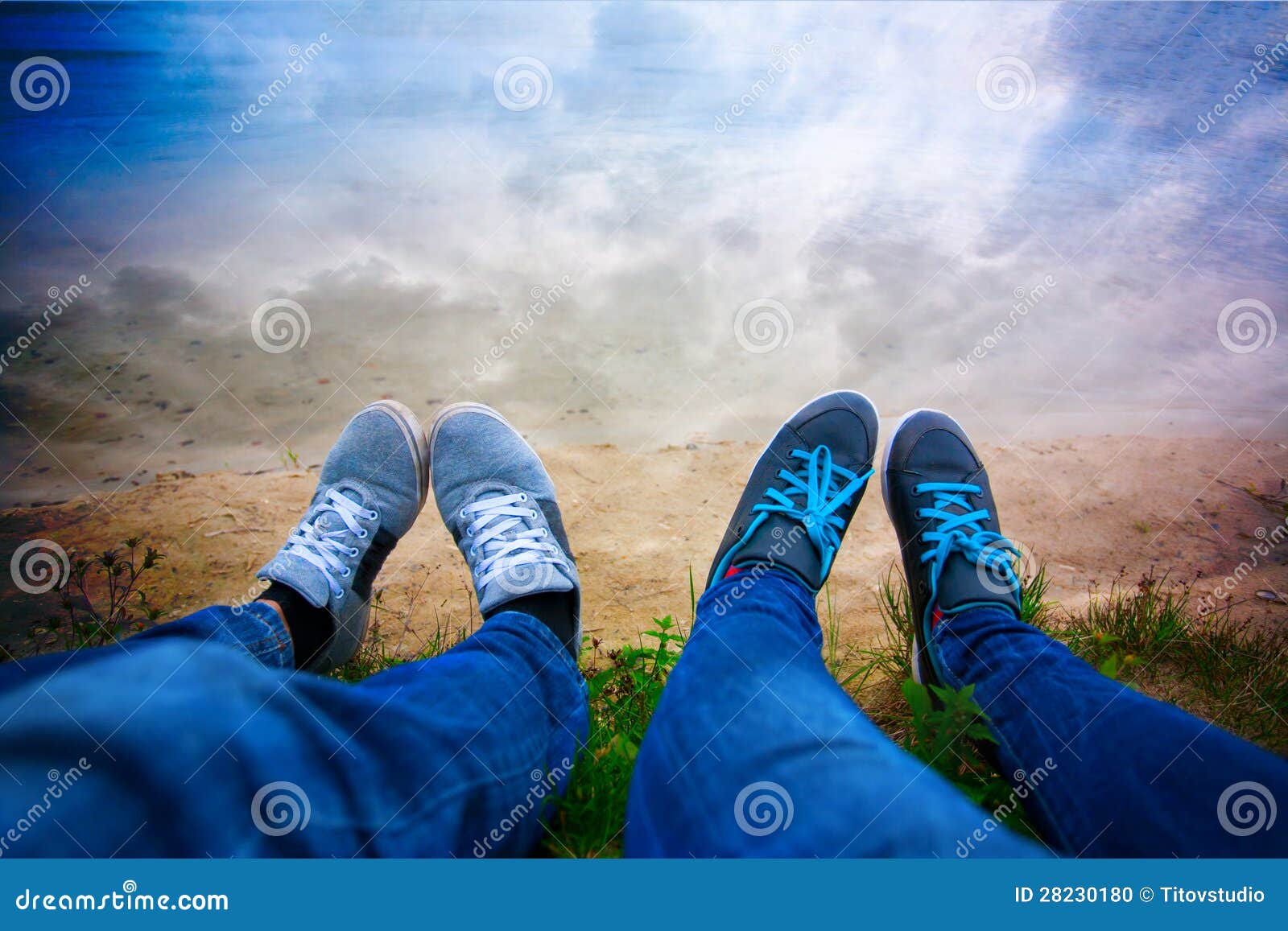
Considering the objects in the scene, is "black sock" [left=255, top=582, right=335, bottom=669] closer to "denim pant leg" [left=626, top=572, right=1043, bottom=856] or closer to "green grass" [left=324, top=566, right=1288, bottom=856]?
"green grass" [left=324, top=566, right=1288, bottom=856]

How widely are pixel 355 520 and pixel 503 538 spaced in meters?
0.45

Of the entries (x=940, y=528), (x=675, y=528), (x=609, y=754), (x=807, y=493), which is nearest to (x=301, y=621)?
(x=609, y=754)

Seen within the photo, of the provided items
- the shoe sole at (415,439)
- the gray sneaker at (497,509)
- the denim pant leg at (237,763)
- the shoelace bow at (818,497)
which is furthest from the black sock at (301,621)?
the shoelace bow at (818,497)

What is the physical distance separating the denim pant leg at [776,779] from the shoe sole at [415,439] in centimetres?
138

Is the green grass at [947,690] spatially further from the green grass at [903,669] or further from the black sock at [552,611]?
the black sock at [552,611]

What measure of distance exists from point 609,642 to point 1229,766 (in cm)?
136

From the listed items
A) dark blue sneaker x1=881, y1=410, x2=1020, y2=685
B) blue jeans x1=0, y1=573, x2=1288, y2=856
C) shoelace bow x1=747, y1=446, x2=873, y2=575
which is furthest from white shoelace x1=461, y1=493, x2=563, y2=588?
dark blue sneaker x1=881, y1=410, x2=1020, y2=685

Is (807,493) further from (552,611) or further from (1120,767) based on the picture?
(1120,767)

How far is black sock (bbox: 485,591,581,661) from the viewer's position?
5.56ft

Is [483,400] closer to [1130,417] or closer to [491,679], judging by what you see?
[491,679]

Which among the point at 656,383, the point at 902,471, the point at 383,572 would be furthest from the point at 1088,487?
the point at 383,572

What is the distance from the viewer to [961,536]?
191 cm

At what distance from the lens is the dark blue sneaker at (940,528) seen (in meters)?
1.73

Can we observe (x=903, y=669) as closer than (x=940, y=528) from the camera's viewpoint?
Yes
